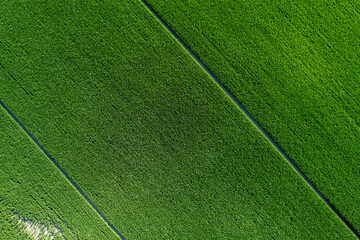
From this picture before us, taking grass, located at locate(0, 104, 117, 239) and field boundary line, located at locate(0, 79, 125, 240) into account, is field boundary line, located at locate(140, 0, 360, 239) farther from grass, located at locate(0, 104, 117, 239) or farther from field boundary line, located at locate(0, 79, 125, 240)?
grass, located at locate(0, 104, 117, 239)

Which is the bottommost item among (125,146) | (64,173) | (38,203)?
(125,146)

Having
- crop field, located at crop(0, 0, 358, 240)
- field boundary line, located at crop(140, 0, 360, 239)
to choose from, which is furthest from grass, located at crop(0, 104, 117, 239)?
field boundary line, located at crop(140, 0, 360, 239)

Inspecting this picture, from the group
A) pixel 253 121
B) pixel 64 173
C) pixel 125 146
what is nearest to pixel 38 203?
pixel 64 173

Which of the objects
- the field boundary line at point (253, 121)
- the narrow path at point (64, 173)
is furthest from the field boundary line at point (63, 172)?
the field boundary line at point (253, 121)

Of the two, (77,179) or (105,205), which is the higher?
(77,179)

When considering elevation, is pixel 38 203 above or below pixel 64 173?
below

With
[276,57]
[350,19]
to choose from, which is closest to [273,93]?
[276,57]

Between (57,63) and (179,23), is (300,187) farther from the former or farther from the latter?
(57,63)

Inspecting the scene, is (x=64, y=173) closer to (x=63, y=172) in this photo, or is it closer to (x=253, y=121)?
(x=63, y=172)

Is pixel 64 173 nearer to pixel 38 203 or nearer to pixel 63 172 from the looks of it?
pixel 63 172
